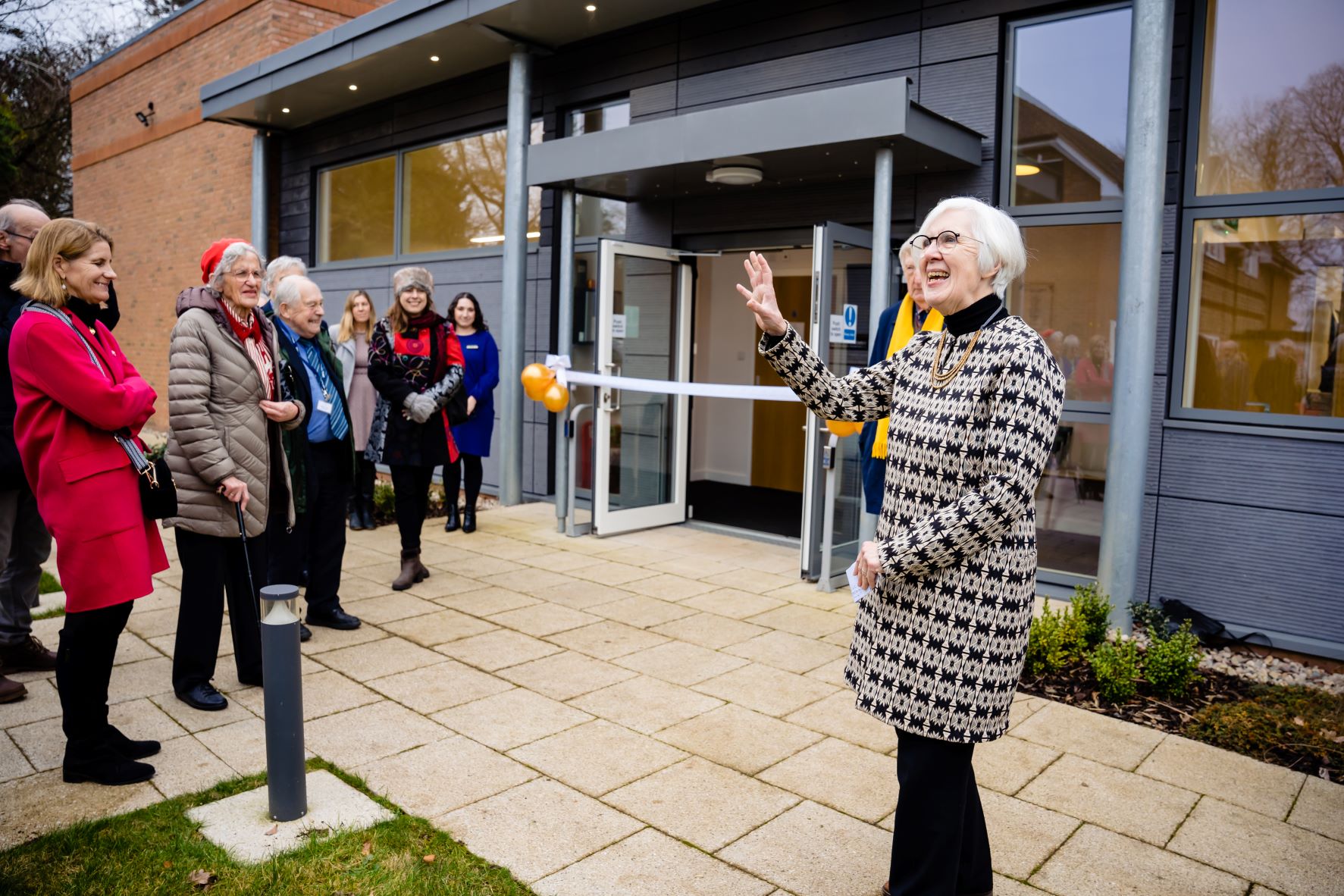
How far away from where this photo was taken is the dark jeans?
4.50 metres

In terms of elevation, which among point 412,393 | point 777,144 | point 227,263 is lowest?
point 412,393

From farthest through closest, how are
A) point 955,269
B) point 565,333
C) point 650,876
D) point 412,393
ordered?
point 565,333, point 412,393, point 650,876, point 955,269

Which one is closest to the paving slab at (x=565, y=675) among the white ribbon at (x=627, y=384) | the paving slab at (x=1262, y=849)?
the paving slab at (x=1262, y=849)

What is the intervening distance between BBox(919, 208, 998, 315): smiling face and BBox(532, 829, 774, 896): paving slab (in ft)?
5.84

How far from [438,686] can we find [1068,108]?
17.1 ft

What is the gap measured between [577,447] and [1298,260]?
555 centimetres

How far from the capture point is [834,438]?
621 cm

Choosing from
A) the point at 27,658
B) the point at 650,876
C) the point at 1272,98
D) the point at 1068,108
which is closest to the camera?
the point at 650,876

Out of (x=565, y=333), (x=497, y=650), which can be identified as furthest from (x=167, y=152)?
(x=497, y=650)

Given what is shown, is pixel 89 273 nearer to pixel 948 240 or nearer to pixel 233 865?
pixel 233 865

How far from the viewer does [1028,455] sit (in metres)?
2.16

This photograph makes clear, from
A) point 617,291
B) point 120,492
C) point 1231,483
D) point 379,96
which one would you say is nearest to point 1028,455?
point 120,492

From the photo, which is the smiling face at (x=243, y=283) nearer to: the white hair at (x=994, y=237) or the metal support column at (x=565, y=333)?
the white hair at (x=994, y=237)

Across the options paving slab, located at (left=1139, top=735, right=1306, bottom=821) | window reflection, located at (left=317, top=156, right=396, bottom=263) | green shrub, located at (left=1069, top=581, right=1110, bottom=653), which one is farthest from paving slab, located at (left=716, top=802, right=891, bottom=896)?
window reflection, located at (left=317, top=156, right=396, bottom=263)
